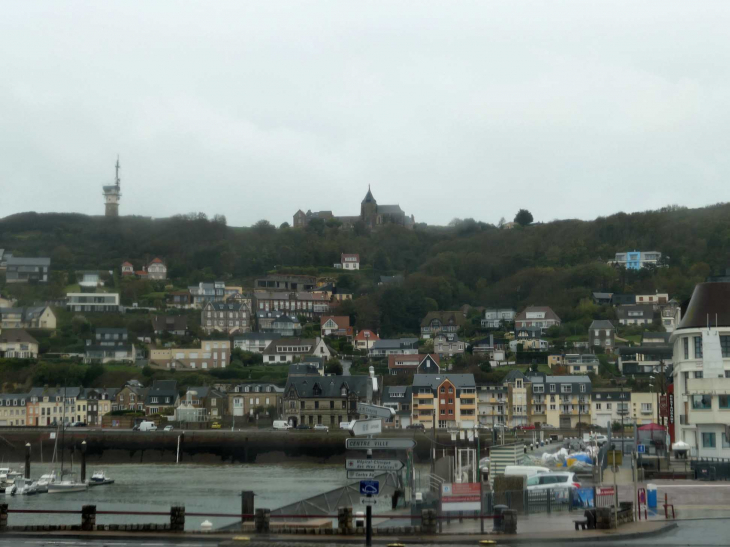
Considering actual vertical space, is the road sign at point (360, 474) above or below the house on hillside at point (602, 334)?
below

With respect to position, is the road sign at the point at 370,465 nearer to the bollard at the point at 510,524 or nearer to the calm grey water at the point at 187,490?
the bollard at the point at 510,524

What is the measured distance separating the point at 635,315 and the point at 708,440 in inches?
3244

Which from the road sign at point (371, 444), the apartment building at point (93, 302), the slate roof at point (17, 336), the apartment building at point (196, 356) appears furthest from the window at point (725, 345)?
the apartment building at point (93, 302)

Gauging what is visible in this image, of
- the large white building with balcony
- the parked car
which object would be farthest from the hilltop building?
the parked car

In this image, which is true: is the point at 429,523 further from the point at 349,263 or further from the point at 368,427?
the point at 349,263

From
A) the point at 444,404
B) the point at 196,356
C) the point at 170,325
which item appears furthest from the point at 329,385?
the point at 170,325

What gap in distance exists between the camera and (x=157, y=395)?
89250mm

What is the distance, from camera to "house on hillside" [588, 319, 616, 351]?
4176 inches

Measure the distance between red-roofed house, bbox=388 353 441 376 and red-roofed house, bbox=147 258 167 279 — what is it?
5629 cm

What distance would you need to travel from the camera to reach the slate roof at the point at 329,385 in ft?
273

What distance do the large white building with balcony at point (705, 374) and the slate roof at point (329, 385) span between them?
149 ft

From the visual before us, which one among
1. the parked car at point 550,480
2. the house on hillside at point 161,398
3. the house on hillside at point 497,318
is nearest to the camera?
the parked car at point 550,480

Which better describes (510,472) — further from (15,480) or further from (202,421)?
(202,421)

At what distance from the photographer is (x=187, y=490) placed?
1921 inches
